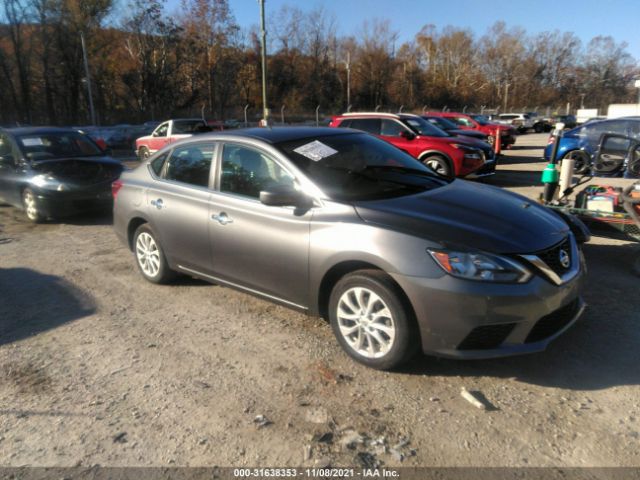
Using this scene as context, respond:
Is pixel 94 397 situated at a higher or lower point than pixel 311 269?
lower

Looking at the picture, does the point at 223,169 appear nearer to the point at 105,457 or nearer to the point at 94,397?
the point at 94,397

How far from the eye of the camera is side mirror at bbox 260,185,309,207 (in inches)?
141

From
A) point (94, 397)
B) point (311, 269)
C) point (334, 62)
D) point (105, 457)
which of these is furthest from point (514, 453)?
point (334, 62)

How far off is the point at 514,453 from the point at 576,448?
347 mm

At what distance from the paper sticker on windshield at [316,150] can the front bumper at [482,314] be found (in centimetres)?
141

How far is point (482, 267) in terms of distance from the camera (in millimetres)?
3021

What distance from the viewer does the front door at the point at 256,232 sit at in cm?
372

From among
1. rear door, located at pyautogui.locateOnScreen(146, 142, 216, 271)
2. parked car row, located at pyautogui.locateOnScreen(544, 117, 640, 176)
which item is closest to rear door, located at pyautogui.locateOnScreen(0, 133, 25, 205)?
rear door, located at pyautogui.locateOnScreen(146, 142, 216, 271)

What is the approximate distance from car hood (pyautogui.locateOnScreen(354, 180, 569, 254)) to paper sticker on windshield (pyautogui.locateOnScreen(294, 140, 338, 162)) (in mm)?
737

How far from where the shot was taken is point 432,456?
2.61 m

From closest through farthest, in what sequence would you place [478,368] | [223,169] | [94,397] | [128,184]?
[94,397]
[478,368]
[223,169]
[128,184]

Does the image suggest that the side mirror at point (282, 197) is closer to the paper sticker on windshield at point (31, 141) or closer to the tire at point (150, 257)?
the tire at point (150, 257)

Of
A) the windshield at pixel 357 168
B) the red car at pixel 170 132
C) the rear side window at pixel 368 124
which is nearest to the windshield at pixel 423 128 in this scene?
the rear side window at pixel 368 124

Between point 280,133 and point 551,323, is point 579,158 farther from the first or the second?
point 551,323
